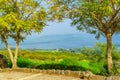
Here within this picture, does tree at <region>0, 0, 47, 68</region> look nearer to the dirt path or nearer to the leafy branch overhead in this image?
the leafy branch overhead

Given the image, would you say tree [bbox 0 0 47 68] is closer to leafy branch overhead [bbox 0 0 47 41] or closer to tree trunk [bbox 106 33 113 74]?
leafy branch overhead [bbox 0 0 47 41]

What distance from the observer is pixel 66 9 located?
93.3 ft

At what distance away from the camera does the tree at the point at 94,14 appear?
26234 millimetres

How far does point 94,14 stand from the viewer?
89.2ft

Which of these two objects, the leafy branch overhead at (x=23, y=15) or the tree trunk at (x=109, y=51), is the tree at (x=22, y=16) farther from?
the tree trunk at (x=109, y=51)

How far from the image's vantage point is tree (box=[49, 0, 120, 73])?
26234 millimetres

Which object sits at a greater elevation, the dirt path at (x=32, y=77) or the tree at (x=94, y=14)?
the tree at (x=94, y=14)

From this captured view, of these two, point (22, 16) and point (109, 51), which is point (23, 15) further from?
point (109, 51)

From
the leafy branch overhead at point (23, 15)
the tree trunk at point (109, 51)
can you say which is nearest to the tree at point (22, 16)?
the leafy branch overhead at point (23, 15)

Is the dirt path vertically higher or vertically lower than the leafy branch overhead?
lower

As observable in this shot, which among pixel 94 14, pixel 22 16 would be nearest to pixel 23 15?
pixel 22 16

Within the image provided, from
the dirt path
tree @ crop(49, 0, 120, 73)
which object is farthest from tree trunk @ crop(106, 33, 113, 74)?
the dirt path

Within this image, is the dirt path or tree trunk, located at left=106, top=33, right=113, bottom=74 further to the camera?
tree trunk, located at left=106, top=33, right=113, bottom=74

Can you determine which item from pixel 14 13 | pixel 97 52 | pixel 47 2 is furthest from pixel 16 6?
pixel 97 52
